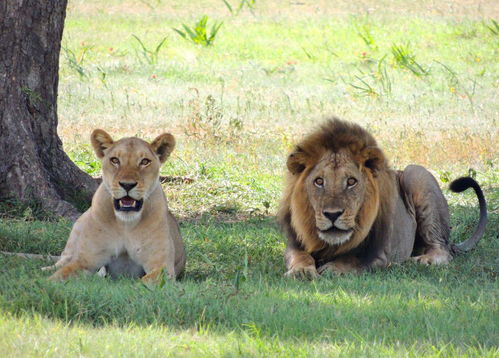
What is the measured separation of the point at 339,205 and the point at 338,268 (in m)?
0.49

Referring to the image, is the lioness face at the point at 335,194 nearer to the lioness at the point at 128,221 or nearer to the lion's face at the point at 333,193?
the lion's face at the point at 333,193

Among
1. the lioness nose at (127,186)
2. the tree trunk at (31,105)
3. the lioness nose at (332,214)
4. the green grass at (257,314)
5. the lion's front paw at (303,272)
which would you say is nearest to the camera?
the green grass at (257,314)

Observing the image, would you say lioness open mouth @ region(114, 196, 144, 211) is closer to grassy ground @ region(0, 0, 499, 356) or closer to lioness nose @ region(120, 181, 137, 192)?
lioness nose @ region(120, 181, 137, 192)

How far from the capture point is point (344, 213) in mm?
5254

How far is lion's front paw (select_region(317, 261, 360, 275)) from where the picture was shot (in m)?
5.48

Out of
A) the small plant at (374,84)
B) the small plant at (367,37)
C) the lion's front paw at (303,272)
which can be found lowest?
the lion's front paw at (303,272)

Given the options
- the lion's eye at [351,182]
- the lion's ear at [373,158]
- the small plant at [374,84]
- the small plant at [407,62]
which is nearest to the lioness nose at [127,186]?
the lion's eye at [351,182]

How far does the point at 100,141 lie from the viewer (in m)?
5.07

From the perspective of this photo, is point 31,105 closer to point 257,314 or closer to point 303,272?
Result: point 303,272

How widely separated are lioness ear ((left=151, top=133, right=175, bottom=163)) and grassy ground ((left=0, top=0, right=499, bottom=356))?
30.6 inches

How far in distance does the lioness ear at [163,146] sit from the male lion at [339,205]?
83 centimetres

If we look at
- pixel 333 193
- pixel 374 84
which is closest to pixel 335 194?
pixel 333 193

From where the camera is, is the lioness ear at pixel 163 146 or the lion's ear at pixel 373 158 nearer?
the lioness ear at pixel 163 146

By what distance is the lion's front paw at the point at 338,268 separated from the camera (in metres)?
5.48
